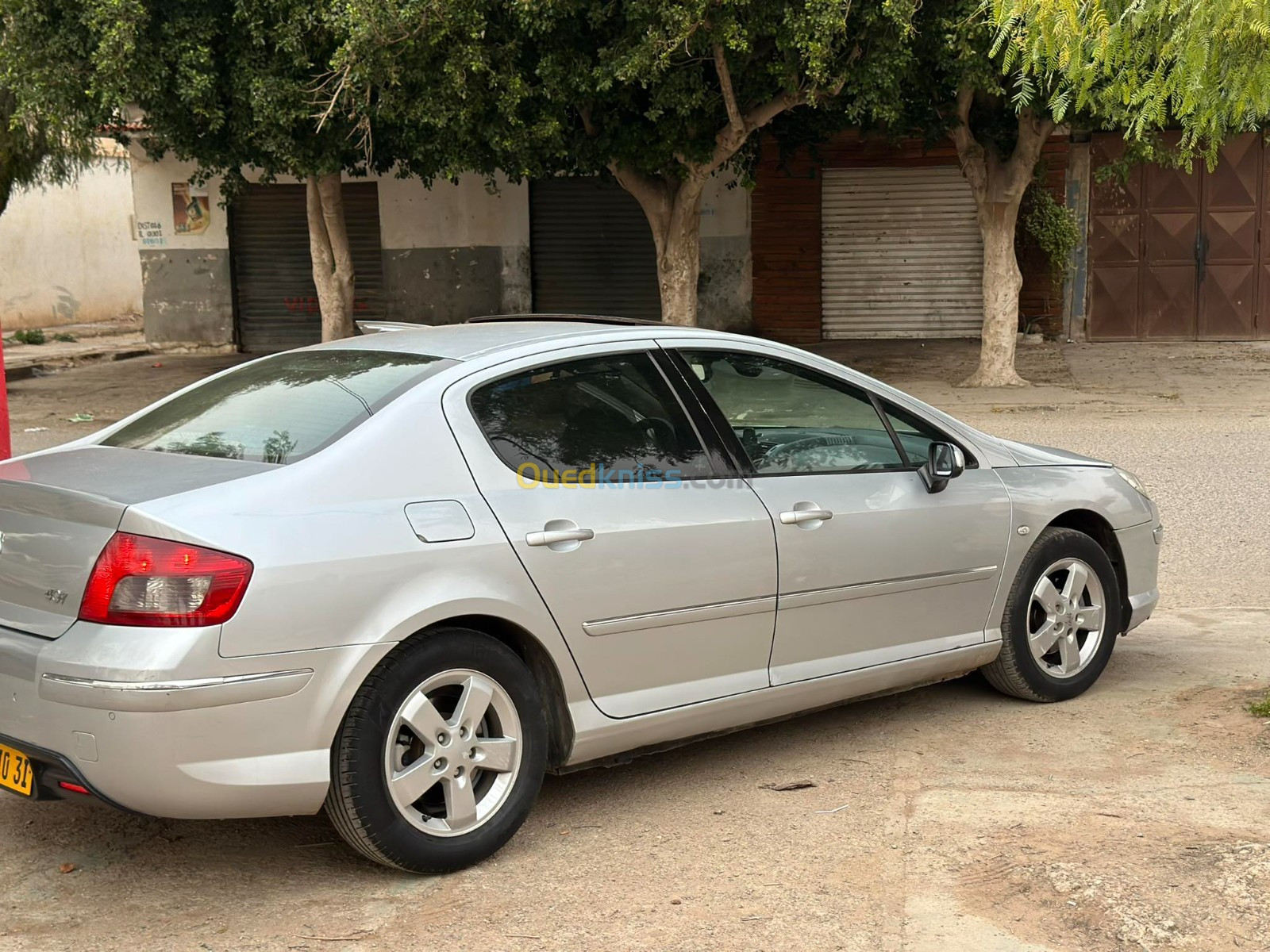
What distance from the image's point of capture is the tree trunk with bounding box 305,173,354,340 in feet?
Answer: 58.4

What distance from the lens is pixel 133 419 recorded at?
461 centimetres

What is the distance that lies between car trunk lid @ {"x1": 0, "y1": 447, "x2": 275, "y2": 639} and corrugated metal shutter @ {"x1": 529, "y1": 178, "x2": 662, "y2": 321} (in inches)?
739

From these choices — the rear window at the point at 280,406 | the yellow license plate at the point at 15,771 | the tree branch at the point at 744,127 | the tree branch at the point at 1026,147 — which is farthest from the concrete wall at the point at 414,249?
the yellow license plate at the point at 15,771

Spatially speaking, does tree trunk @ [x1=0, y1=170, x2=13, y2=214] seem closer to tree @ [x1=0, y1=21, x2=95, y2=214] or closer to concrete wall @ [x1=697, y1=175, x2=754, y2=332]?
tree @ [x1=0, y1=21, x2=95, y2=214]

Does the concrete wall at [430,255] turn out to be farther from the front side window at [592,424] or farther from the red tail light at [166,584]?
the red tail light at [166,584]

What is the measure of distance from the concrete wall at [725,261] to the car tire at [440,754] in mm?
18653

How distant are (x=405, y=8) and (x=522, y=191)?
32.6 feet

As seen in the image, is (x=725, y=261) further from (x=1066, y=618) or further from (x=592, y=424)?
(x=592, y=424)

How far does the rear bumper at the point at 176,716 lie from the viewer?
333 cm

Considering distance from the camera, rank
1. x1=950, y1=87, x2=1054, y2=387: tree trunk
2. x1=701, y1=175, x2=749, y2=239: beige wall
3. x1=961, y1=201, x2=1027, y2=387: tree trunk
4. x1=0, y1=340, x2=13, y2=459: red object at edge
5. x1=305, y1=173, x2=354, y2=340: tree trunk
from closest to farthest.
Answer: x1=0, y1=340, x2=13, y2=459: red object at edge
x1=950, y1=87, x2=1054, y2=387: tree trunk
x1=961, y1=201, x2=1027, y2=387: tree trunk
x1=305, y1=173, x2=354, y2=340: tree trunk
x1=701, y1=175, x2=749, y2=239: beige wall

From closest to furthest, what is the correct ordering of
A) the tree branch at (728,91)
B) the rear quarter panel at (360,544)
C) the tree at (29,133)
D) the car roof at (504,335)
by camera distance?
the rear quarter panel at (360,544)
the car roof at (504,335)
the tree branch at (728,91)
the tree at (29,133)

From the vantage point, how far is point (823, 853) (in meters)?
3.94

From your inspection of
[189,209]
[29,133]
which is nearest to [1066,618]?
[29,133]

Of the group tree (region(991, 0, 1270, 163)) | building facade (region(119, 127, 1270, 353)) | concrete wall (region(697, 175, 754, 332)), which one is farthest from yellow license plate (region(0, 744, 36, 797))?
concrete wall (region(697, 175, 754, 332))
